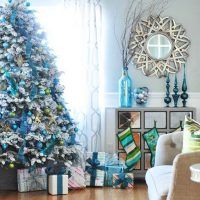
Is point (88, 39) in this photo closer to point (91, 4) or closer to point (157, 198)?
point (91, 4)

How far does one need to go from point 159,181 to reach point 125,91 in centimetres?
245

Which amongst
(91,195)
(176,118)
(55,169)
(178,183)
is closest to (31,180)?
(55,169)

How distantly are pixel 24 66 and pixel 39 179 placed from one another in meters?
1.30

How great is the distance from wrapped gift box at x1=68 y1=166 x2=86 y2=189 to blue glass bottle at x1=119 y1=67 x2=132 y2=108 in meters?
1.03

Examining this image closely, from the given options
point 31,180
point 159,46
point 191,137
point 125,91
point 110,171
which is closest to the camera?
point 191,137

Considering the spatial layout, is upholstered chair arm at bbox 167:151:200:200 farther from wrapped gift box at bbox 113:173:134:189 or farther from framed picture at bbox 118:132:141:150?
framed picture at bbox 118:132:141:150

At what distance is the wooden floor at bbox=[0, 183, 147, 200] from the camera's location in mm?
4566

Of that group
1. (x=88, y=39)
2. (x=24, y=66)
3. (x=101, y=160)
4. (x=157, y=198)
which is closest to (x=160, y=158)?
(x=157, y=198)

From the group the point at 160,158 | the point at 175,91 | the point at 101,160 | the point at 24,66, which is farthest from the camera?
the point at 175,91

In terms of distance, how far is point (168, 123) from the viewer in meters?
5.28

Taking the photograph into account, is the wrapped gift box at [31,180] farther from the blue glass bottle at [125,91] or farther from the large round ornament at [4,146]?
the blue glass bottle at [125,91]

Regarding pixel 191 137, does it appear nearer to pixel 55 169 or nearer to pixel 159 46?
pixel 55 169

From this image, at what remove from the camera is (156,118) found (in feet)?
17.3

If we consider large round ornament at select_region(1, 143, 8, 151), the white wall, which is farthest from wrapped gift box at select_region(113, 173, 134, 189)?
large round ornament at select_region(1, 143, 8, 151)
